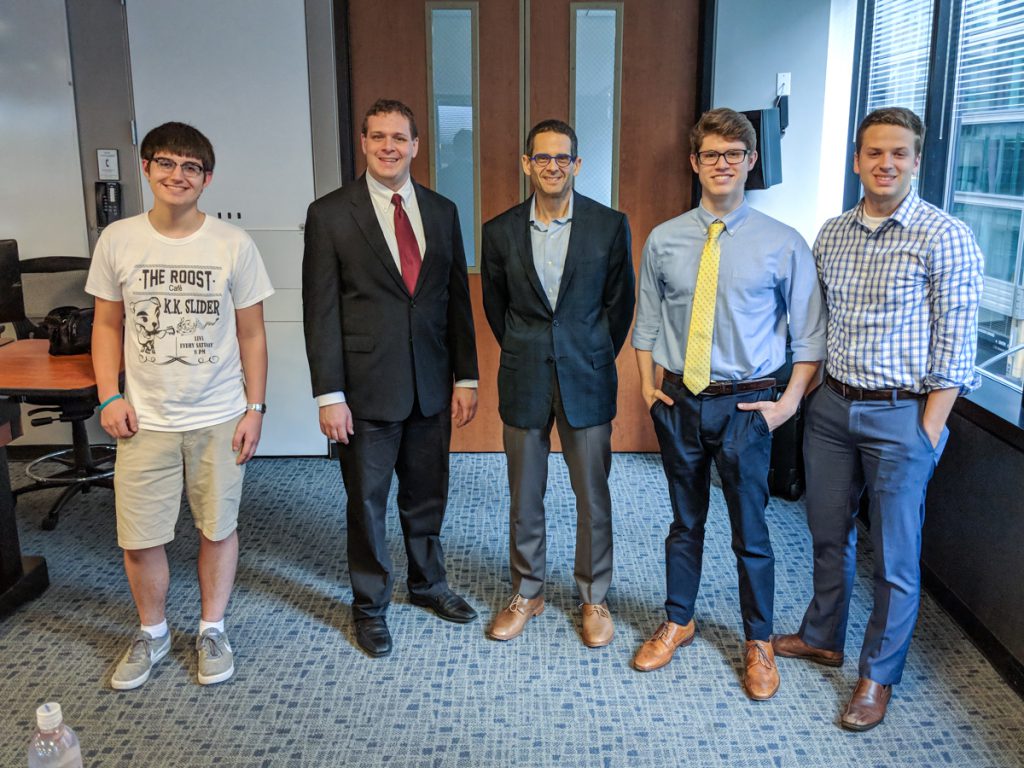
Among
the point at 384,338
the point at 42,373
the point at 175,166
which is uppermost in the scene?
the point at 175,166

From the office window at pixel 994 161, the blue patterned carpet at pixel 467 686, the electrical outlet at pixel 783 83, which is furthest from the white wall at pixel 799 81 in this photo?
the blue patterned carpet at pixel 467 686

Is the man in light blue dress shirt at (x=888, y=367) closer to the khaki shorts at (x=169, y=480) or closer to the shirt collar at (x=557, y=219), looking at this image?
the shirt collar at (x=557, y=219)

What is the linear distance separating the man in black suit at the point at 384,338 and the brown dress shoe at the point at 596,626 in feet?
1.88

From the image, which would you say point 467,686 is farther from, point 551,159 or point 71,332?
point 71,332

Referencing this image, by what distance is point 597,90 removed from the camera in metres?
4.14

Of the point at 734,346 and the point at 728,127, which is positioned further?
the point at 734,346

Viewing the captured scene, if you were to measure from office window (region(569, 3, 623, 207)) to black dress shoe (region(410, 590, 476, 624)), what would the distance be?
215 cm

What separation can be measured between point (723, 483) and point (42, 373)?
2319mm

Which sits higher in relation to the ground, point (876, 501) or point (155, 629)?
point (876, 501)

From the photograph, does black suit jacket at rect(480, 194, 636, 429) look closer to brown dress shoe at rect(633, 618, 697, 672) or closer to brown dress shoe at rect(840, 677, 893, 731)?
brown dress shoe at rect(633, 618, 697, 672)

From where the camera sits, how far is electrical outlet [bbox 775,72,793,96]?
3.97 meters

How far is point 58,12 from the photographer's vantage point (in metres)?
4.01

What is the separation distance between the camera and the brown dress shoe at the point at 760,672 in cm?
244

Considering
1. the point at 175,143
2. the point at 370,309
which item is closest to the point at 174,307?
the point at 175,143
